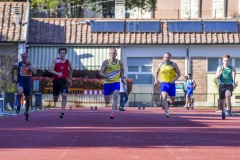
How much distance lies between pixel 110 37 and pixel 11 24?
6.59 metres

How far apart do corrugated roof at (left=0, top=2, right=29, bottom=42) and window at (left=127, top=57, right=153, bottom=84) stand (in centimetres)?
734

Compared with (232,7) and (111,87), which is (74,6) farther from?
(111,87)

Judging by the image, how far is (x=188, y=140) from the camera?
13.9 metres

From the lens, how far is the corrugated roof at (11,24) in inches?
1892

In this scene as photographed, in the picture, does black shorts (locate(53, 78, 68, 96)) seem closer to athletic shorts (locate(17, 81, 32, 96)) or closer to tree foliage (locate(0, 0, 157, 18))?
athletic shorts (locate(17, 81, 32, 96))

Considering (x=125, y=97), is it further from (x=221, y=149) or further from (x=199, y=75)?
(x=221, y=149)

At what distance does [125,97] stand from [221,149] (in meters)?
21.1

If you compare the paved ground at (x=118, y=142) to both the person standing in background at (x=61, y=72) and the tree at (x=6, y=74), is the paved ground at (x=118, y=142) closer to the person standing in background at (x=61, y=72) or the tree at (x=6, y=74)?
the person standing in background at (x=61, y=72)

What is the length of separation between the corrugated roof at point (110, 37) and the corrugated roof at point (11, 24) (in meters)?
1.19

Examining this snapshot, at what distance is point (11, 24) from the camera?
4903cm

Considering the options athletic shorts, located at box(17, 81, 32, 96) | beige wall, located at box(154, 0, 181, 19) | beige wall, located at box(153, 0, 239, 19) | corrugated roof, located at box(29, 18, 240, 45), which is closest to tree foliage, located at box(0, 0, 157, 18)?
beige wall, located at box(154, 0, 181, 19)

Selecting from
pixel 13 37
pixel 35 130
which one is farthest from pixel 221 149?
pixel 13 37

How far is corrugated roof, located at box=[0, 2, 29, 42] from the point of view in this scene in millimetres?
48062

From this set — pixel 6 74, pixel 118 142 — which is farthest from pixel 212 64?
pixel 118 142
